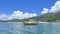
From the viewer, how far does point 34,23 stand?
105000 mm

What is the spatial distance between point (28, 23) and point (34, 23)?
12.3 ft

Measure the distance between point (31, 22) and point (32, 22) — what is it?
0.62 m

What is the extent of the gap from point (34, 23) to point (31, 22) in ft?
6.60

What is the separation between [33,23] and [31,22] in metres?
1.68

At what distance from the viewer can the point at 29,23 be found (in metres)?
104

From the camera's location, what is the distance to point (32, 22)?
346 ft

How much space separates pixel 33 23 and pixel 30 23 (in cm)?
185

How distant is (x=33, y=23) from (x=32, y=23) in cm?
63

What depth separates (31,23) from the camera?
104m

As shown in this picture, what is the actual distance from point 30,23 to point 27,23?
1.87 metres

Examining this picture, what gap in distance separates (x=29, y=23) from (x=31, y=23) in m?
1.24

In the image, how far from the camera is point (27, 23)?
10462 centimetres

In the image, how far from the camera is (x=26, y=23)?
346 feet

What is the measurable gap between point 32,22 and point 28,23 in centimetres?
274
